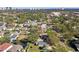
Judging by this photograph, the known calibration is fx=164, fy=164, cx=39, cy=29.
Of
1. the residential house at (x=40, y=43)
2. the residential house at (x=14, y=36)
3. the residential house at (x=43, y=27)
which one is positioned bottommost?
the residential house at (x=40, y=43)

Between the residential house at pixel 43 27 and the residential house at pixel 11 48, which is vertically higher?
the residential house at pixel 43 27

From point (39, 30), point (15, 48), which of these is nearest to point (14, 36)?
point (15, 48)

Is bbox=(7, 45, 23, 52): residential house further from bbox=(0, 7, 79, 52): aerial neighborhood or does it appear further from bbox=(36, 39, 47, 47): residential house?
bbox=(36, 39, 47, 47): residential house

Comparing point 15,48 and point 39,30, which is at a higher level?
point 39,30

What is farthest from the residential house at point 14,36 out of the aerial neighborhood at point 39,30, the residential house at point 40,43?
the residential house at point 40,43

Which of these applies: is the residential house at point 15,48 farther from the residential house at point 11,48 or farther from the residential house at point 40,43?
the residential house at point 40,43

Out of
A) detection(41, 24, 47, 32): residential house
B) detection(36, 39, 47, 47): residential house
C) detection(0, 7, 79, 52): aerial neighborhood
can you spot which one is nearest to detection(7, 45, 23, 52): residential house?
detection(0, 7, 79, 52): aerial neighborhood

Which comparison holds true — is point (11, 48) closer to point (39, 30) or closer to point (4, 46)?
point (4, 46)
